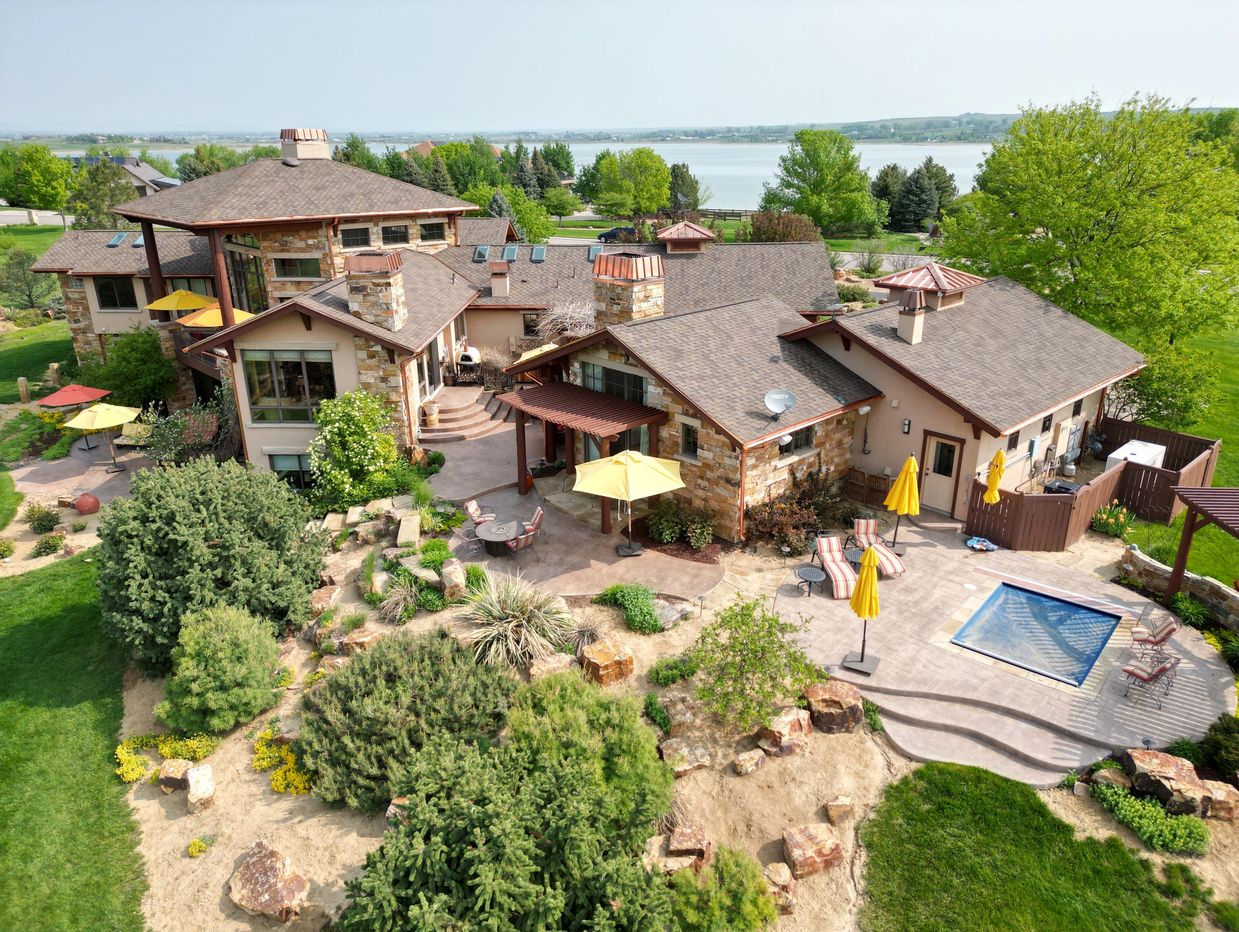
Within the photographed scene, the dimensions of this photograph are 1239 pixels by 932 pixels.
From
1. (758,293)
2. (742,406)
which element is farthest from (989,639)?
(758,293)

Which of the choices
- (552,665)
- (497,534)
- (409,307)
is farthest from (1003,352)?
(409,307)

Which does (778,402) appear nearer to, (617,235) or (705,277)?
(705,277)

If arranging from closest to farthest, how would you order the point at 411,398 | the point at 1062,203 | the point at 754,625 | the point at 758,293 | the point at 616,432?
the point at 754,625 < the point at 616,432 < the point at 411,398 < the point at 1062,203 < the point at 758,293

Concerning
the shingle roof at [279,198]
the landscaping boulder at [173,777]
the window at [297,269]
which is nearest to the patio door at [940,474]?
the landscaping boulder at [173,777]

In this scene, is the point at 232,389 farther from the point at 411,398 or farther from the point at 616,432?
the point at 616,432

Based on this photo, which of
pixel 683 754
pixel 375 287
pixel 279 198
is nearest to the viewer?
pixel 683 754

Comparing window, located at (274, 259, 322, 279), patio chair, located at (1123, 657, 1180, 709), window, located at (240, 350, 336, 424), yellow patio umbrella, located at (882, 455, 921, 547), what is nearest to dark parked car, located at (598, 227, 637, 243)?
window, located at (274, 259, 322, 279)
